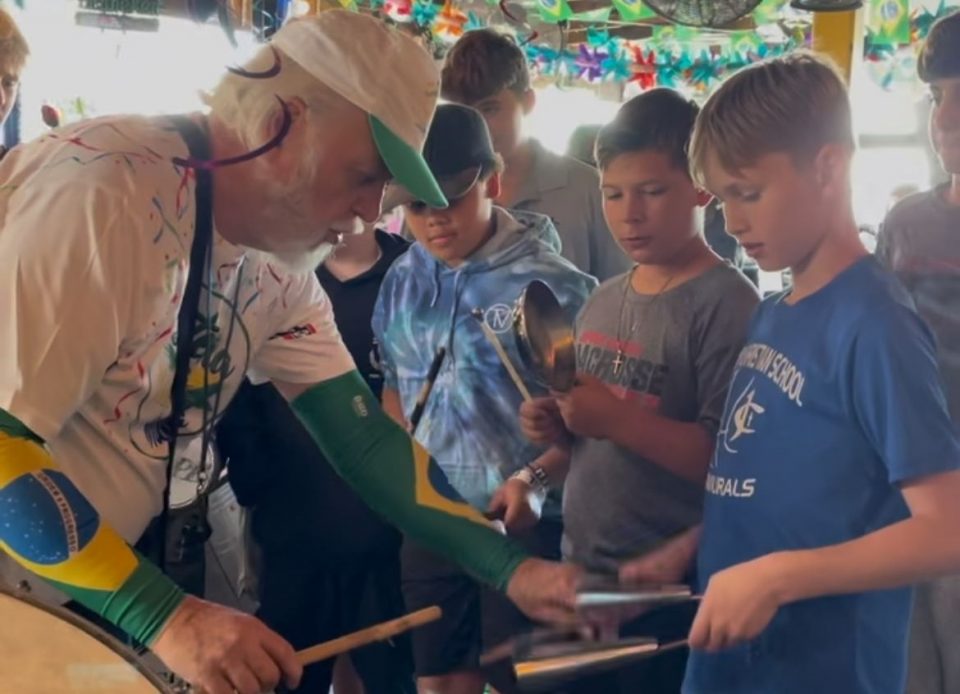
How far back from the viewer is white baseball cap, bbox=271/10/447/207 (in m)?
1.22

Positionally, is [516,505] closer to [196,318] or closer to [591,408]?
[591,408]

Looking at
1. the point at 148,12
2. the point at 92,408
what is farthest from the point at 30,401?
the point at 148,12

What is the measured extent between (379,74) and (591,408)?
0.48m

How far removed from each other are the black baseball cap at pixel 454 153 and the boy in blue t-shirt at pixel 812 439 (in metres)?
0.58

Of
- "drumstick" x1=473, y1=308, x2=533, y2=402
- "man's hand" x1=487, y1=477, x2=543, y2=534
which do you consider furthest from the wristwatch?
"drumstick" x1=473, y1=308, x2=533, y2=402

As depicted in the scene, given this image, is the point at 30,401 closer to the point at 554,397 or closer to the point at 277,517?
the point at 554,397

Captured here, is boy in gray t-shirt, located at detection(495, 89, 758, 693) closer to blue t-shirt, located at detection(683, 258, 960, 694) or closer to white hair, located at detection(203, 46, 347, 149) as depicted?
blue t-shirt, located at detection(683, 258, 960, 694)

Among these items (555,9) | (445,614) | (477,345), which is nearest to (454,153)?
(477,345)

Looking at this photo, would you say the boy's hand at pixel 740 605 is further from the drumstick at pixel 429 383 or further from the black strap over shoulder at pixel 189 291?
the drumstick at pixel 429 383

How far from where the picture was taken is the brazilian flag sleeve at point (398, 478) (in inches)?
54.7

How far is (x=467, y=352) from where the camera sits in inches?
70.4

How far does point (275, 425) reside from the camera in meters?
1.94

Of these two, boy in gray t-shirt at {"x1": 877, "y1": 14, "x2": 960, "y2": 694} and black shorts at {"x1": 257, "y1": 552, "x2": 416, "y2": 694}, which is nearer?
boy in gray t-shirt at {"x1": 877, "y1": 14, "x2": 960, "y2": 694}

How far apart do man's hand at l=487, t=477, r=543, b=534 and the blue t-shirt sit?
41 centimetres
